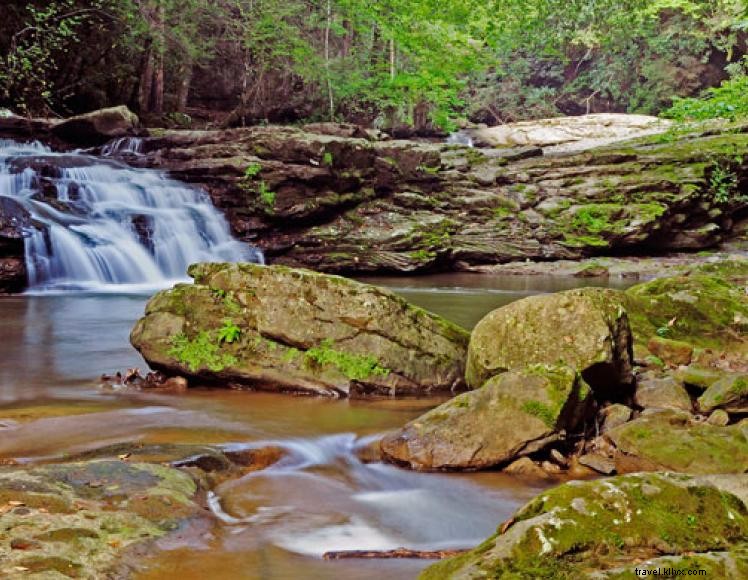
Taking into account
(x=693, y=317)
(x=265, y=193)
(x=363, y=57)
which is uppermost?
(x=363, y=57)

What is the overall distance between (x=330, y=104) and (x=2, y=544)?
26167 mm

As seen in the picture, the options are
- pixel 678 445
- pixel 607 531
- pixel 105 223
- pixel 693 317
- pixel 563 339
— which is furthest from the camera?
pixel 105 223

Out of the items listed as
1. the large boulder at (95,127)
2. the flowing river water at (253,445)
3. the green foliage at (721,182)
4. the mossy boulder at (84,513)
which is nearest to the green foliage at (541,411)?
the flowing river water at (253,445)

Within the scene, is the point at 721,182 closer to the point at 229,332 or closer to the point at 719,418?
the point at 719,418

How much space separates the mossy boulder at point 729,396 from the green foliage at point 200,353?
3.71 m

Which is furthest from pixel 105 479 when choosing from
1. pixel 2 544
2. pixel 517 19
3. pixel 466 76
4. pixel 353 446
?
pixel 466 76

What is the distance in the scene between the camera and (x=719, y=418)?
4.39 metres

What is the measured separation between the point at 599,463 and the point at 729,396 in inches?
47.7

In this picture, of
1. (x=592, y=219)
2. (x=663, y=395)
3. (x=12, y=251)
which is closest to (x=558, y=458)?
(x=663, y=395)

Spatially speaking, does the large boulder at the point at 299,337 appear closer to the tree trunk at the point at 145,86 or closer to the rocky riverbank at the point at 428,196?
the rocky riverbank at the point at 428,196

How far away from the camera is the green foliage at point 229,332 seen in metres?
5.81

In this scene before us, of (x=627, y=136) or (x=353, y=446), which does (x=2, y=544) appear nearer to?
(x=353, y=446)

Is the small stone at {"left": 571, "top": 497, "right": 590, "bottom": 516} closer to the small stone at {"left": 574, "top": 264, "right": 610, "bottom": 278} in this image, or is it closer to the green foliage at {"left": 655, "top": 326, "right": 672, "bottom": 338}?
the green foliage at {"left": 655, "top": 326, "right": 672, "bottom": 338}

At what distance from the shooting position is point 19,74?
17.2 metres
